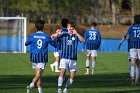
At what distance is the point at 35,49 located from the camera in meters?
18.0

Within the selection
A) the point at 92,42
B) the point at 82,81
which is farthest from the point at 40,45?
the point at 92,42

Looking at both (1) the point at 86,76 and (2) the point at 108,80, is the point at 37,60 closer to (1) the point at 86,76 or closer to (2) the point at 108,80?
(2) the point at 108,80

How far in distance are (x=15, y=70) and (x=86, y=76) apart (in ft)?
18.5

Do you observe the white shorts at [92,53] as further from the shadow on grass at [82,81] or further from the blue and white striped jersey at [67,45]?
the blue and white striped jersey at [67,45]

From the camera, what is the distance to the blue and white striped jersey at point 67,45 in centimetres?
1844

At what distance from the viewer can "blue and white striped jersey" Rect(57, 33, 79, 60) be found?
18.4 m

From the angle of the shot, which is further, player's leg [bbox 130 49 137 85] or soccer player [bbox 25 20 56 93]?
player's leg [bbox 130 49 137 85]

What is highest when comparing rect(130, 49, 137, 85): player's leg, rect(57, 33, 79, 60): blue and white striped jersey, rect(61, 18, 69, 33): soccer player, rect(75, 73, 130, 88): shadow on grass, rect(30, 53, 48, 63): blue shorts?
rect(61, 18, 69, 33): soccer player

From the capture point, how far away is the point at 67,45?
18.5 meters

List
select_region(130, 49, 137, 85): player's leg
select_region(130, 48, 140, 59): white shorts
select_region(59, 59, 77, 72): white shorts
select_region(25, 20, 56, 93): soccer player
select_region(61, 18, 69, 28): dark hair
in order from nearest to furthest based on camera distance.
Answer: select_region(25, 20, 56, 93): soccer player < select_region(61, 18, 69, 28): dark hair < select_region(59, 59, 77, 72): white shorts < select_region(130, 49, 137, 85): player's leg < select_region(130, 48, 140, 59): white shorts

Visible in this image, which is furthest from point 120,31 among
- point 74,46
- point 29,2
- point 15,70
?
point 74,46

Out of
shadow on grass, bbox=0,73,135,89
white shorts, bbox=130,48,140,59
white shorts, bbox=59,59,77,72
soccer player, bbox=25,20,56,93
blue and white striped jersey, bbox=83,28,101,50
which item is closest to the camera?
soccer player, bbox=25,20,56,93

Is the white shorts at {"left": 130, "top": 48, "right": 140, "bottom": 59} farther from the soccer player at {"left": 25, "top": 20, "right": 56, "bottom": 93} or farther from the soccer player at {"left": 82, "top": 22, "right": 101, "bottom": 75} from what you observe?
the soccer player at {"left": 82, "top": 22, "right": 101, "bottom": 75}

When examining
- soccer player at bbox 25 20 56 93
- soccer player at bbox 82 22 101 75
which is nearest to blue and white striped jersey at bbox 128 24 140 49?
soccer player at bbox 25 20 56 93
